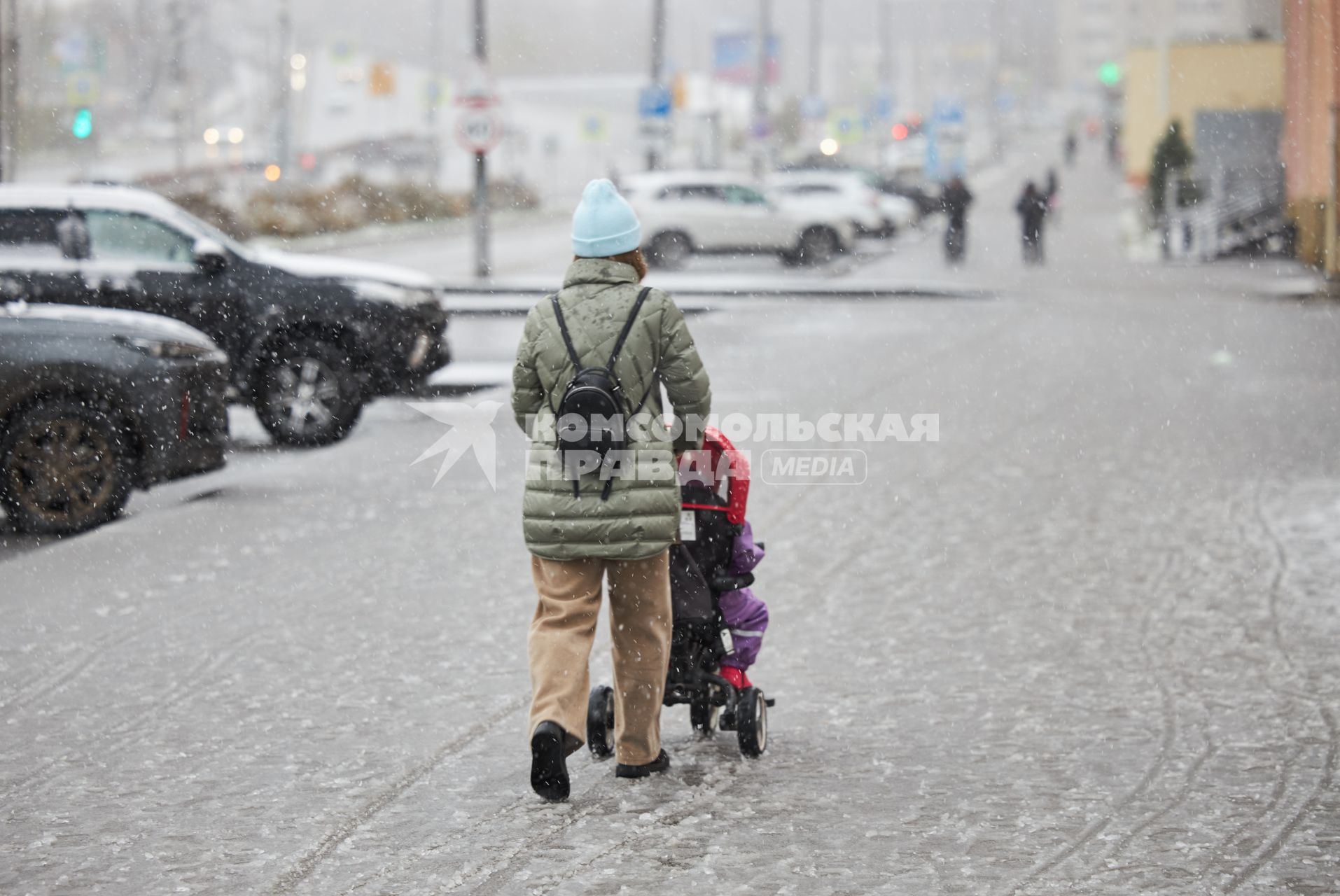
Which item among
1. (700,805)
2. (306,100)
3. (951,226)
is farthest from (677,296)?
(306,100)

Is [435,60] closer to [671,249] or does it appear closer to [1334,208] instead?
[671,249]

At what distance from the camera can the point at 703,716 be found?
6.06 metres

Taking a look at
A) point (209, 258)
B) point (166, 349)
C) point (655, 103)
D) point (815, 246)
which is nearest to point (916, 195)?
point (815, 246)

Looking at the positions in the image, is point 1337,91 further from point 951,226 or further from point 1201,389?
point 1201,389

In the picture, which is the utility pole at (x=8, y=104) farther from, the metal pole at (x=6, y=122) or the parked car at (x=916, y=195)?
the parked car at (x=916, y=195)

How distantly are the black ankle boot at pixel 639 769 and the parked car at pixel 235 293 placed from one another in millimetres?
8212

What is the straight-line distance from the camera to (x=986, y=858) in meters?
4.91

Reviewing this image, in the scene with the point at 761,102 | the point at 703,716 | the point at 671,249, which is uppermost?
the point at 761,102

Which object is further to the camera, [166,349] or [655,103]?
[655,103]

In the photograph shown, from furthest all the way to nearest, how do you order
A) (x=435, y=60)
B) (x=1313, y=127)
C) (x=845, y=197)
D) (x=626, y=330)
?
(x=435, y=60) → (x=845, y=197) → (x=1313, y=127) → (x=626, y=330)

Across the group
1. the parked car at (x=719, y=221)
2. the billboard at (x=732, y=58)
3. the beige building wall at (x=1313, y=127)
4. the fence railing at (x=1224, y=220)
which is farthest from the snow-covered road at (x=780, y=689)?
the billboard at (x=732, y=58)

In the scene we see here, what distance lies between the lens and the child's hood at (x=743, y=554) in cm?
578

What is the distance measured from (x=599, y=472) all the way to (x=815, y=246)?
30.8m

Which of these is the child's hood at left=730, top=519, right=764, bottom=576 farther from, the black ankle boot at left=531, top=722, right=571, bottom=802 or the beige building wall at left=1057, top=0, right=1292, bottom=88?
the beige building wall at left=1057, top=0, right=1292, bottom=88
